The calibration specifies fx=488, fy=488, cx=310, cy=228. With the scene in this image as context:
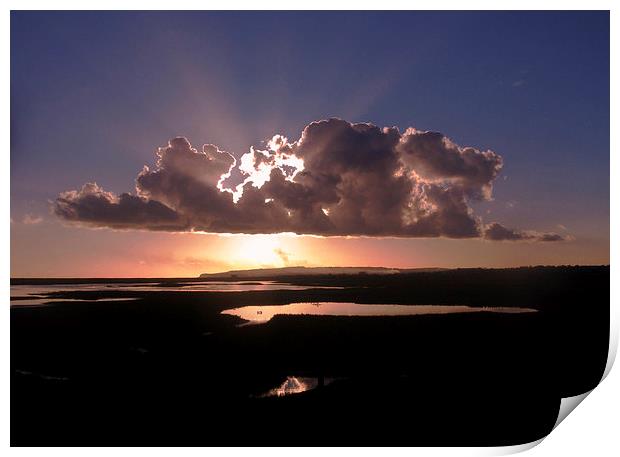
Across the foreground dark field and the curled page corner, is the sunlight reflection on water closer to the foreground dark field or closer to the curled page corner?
the foreground dark field

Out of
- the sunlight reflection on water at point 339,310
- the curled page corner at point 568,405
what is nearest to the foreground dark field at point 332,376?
the curled page corner at point 568,405

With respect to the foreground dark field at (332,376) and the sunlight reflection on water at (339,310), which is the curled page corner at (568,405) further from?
the sunlight reflection on water at (339,310)

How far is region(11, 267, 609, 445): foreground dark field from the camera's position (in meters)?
8.33

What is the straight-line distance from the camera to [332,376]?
9711 millimetres

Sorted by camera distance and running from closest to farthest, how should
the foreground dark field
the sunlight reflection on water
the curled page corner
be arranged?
the curled page corner < the foreground dark field < the sunlight reflection on water

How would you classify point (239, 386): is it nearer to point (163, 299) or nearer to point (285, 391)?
point (285, 391)

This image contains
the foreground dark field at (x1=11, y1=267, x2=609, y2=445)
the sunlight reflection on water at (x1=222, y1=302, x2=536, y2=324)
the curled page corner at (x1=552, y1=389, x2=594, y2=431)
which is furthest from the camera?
the sunlight reflection on water at (x1=222, y1=302, x2=536, y2=324)

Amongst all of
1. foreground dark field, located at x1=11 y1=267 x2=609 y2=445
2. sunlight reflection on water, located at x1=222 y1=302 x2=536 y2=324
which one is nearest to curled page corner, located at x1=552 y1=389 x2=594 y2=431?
foreground dark field, located at x1=11 y1=267 x2=609 y2=445

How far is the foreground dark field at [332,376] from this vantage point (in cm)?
833

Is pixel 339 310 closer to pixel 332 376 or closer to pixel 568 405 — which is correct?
pixel 332 376

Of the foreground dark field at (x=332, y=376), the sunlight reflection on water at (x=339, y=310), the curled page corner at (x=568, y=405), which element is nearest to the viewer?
the curled page corner at (x=568, y=405)

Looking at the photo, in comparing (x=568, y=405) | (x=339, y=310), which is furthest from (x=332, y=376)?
(x=339, y=310)
